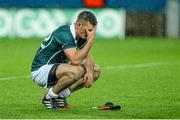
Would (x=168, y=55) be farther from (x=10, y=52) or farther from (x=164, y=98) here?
(x=164, y=98)

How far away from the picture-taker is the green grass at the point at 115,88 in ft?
37.3

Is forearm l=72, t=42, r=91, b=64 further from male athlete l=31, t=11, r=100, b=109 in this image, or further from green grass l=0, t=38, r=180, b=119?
green grass l=0, t=38, r=180, b=119

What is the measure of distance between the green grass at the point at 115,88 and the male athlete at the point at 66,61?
32 cm

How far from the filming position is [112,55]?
24406 millimetres

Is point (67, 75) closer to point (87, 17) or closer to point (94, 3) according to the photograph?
point (87, 17)

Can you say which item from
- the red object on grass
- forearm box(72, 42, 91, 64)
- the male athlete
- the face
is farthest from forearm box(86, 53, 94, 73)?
the red object on grass

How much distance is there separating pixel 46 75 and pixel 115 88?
11.7 ft

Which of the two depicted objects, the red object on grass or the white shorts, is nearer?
the white shorts

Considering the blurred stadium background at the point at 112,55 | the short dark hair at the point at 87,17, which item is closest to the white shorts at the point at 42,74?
the blurred stadium background at the point at 112,55

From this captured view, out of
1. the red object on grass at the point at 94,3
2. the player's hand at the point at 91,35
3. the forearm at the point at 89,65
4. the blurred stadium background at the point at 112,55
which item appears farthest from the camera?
the red object on grass at the point at 94,3

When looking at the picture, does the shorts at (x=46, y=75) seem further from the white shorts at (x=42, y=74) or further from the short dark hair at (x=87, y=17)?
the short dark hair at (x=87, y=17)

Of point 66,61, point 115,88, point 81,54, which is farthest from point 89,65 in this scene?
point 115,88

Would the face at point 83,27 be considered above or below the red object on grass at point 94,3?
below

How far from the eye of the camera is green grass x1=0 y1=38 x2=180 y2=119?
37.3 ft
